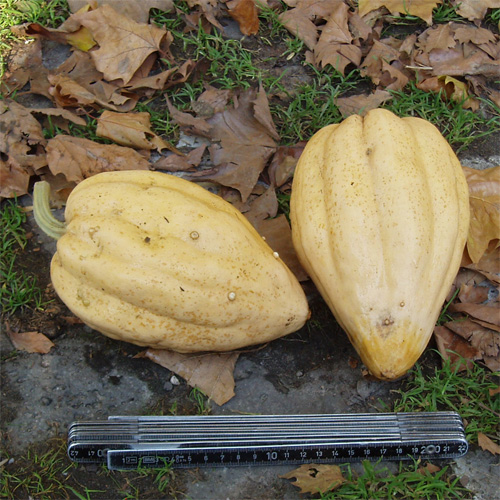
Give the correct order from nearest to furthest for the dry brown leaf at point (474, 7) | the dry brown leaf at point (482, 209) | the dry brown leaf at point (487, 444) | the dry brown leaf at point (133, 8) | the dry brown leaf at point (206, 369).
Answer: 1. the dry brown leaf at point (487, 444)
2. the dry brown leaf at point (206, 369)
3. the dry brown leaf at point (482, 209)
4. the dry brown leaf at point (133, 8)
5. the dry brown leaf at point (474, 7)

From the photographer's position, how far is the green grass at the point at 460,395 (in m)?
2.28

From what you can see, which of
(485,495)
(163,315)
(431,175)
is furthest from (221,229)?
(485,495)

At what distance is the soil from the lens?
216cm

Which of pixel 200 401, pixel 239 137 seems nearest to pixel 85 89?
pixel 239 137

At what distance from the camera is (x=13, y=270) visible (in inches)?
104

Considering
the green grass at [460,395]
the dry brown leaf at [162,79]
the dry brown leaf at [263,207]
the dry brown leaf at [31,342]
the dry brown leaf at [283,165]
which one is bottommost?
the green grass at [460,395]

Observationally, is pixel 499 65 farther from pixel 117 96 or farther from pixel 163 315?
pixel 163 315

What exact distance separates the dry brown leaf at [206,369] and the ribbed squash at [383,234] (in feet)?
1.71

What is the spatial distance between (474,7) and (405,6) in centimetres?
41

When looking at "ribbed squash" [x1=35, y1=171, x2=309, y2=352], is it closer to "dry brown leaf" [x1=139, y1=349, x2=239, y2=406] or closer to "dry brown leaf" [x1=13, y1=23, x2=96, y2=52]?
"dry brown leaf" [x1=139, y1=349, x2=239, y2=406]

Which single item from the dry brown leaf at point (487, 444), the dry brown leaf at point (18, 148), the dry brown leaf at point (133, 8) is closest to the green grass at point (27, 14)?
the dry brown leaf at point (133, 8)

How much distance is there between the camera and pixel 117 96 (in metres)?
3.02

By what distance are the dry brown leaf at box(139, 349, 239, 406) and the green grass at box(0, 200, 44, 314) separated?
0.63 metres

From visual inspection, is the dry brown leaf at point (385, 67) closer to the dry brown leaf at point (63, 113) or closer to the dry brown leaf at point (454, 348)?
the dry brown leaf at point (454, 348)
